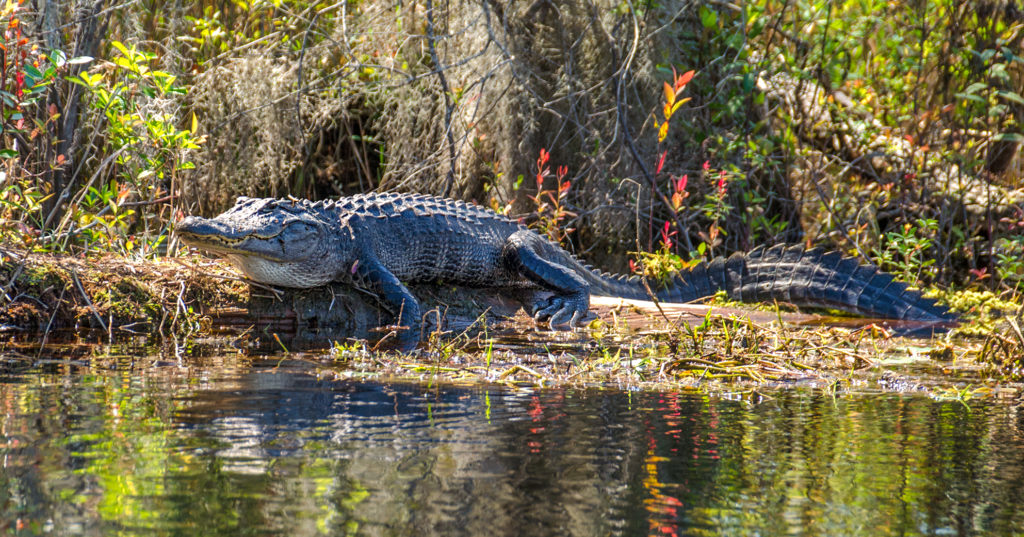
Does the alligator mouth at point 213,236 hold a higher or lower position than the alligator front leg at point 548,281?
higher

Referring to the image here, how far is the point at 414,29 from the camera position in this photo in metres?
8.52

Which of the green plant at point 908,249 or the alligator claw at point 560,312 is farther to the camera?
the green plant at point 908,249

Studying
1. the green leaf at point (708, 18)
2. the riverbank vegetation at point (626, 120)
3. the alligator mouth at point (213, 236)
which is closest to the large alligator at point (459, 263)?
the alligator mouth at point (213, 236)

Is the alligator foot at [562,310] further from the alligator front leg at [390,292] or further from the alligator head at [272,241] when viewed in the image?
the alligator head at [272,241]

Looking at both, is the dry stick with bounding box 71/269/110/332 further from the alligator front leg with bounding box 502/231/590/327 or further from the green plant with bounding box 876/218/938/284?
the green plant with bounding box 876/218/938/284

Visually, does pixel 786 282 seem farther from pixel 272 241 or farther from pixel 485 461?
pixel 485 461

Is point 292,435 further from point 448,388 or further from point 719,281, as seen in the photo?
point 719,281

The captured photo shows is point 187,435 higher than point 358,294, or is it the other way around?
point 358,294

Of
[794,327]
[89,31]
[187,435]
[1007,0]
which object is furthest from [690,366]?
[1007,0]

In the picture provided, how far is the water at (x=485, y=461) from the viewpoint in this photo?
2098 mm

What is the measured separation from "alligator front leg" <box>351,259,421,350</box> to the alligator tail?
2012mm

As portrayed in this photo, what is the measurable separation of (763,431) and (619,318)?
318 cm

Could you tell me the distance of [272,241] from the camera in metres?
5.37

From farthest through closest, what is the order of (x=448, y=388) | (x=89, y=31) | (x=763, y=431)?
(x=89, y=31) → (x=448, y=388) → (x=763, y=431)
